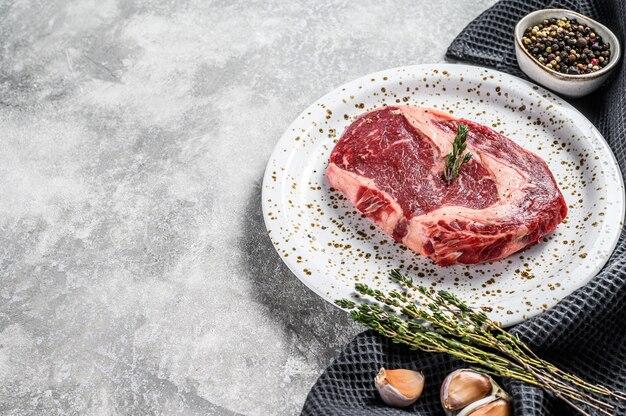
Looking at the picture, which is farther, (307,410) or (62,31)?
(62,31)

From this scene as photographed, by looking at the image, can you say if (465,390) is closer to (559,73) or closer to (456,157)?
(456,157)

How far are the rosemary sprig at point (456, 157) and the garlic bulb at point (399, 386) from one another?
0.81 meters

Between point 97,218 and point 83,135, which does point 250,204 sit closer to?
point 97,218

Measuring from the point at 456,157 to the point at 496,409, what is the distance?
985 millimetres

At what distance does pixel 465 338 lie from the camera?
7.47ft

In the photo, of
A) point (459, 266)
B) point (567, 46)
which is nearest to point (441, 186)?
point (459, 266)

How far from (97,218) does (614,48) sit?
8.07 feet

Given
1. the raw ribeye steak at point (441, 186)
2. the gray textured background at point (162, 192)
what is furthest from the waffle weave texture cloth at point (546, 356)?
the raw ribeye steak at point (441, 186)

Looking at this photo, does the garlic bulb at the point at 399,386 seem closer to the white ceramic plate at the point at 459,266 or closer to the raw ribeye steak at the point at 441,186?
the white ceramic plate at the point at 459,266

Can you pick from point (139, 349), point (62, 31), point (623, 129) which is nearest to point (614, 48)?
point (623, 129)

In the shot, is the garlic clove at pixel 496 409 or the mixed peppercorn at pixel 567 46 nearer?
the garlic clove at pixel 496 409

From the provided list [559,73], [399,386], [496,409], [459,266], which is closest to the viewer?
[496,409]

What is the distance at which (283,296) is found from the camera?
275cm

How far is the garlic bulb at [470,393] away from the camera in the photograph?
87.1 inches
